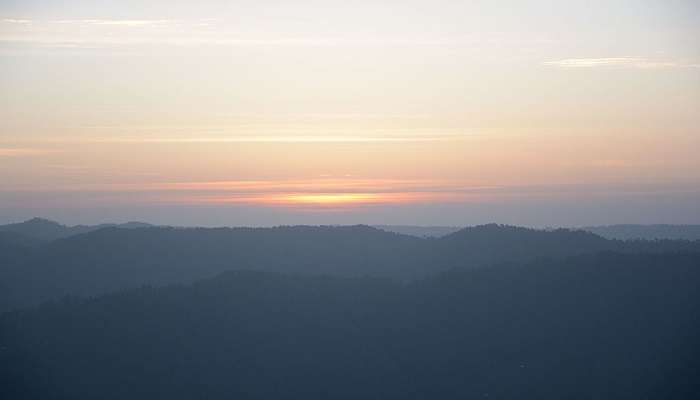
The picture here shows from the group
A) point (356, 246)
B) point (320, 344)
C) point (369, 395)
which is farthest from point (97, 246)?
point (369, 395)

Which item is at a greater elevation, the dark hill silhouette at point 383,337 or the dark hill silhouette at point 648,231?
the dark hill silhouette at point 648,231

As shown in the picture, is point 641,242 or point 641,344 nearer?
point 641,344

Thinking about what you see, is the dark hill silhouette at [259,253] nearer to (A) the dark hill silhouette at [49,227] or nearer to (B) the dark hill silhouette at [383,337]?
(B) the dark hill silhouette at [383,337]

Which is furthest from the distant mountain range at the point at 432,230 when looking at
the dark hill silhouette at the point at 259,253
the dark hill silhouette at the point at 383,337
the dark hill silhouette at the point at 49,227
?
the dark hill silhouette at the point at 383,337

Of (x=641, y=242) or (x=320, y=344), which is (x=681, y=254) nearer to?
(x=641, y=242)

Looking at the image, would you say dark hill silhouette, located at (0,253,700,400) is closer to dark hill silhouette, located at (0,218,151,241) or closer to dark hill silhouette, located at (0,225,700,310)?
dark hill silhouette, located at (0,225,700,310)

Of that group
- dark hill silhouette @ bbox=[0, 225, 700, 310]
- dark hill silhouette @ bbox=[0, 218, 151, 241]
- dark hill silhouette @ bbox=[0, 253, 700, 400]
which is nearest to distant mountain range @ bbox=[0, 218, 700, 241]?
dark hill silhouette @ bbox=[0, 218, 151, 241]
